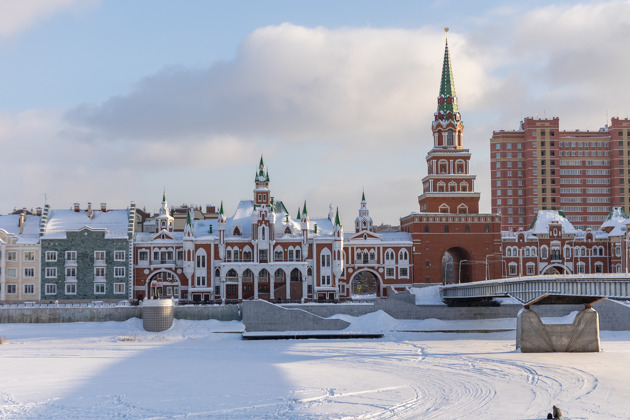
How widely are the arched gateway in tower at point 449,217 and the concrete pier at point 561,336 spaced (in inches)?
1583

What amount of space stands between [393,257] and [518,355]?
46741mm

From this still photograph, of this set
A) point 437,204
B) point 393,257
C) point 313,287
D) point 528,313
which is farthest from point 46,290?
point 528,313

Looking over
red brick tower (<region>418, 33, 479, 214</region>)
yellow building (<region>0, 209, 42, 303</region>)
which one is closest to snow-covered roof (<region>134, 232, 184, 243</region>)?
yellow building (<region>0, 209, 42, 303</region>)

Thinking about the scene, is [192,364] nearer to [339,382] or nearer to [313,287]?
[339,382]

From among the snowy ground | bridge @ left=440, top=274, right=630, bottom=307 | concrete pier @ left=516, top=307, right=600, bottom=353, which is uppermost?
bridge @ left=440, top=274, right=630, bottom=307

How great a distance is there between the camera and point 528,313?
72.2 metres

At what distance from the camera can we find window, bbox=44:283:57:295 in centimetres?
10938

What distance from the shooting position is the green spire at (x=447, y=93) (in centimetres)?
12019

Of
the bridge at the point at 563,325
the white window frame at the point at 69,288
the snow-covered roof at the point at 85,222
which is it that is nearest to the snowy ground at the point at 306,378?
the bridge at the point at 563,325

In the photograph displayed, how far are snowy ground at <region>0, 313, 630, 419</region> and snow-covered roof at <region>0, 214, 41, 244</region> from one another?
2698 cm

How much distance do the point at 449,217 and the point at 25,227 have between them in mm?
59641

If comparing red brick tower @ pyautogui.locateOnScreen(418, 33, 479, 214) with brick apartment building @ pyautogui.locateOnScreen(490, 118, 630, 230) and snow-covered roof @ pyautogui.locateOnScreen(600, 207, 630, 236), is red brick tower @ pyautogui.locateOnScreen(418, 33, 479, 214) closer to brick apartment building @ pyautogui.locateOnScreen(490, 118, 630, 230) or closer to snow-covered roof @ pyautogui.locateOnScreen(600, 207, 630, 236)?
snow-covered roof @ pyautogui.locateOnScreen(600, 207, 630, 236)

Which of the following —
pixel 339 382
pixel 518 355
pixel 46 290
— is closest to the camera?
pixel 339 382

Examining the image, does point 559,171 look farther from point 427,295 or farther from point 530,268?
point 427,295
